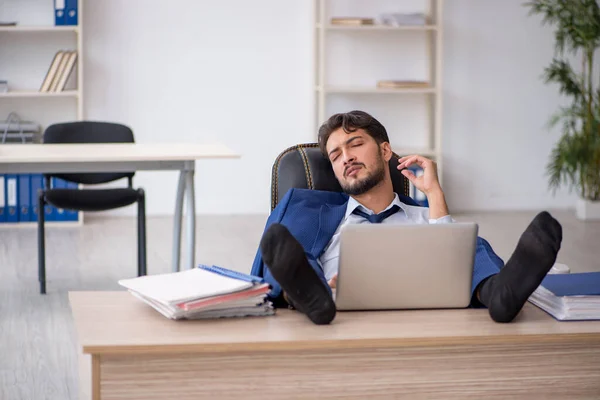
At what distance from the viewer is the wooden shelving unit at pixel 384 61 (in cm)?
643

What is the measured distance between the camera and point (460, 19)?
6.78 metres

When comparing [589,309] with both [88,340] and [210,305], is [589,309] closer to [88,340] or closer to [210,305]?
[210,305]

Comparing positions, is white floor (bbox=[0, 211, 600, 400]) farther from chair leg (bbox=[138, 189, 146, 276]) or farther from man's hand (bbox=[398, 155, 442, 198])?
man's hand (bbox=[398, 155, 442, 198])

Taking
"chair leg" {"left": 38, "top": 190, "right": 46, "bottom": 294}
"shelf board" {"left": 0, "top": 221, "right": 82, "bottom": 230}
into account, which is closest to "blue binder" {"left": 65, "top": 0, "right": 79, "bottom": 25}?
"shelf board" {"left": 0, "top": 221, "right": 82, "bottom": 230}

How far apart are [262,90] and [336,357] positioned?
5076 millimetres

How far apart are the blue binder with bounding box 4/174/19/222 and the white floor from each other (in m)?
0.12

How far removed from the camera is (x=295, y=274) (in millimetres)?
1725

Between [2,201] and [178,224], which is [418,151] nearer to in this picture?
[178,224]

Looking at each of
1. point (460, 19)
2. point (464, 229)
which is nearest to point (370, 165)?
→ point (464, 229)

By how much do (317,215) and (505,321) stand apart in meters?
0.69

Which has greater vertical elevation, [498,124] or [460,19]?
[460,19]

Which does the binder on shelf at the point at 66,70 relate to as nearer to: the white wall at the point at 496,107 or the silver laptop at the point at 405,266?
the white wall at the point at 496,107

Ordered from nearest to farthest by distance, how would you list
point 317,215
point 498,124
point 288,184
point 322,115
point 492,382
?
1. point 492,382
2. point 317,215
3. point 288,184
4. point 322,115
5. point 498,124

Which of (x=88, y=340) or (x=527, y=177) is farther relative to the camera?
(x=527, y=177)
